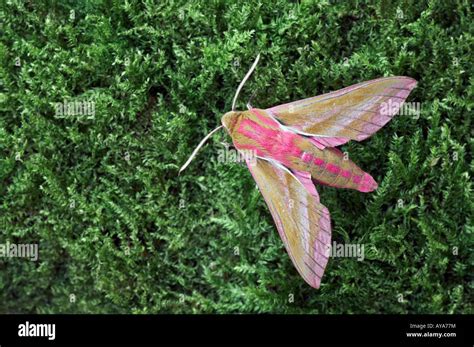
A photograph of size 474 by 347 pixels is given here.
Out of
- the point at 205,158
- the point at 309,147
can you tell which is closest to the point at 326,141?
the point at 309,147

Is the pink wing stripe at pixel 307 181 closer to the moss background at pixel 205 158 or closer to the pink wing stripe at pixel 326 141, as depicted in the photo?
the pink wing stripe at pixel 326 141

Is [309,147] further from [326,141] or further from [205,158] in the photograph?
[205,158]

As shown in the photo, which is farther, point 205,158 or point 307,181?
point 205,158

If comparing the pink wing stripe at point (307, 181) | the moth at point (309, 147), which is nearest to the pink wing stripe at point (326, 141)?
the moth at point (309, 147)

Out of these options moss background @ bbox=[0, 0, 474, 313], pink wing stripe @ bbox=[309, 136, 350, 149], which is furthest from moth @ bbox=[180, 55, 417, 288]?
moss background @ bbox=[0, 0, 474, 313]
